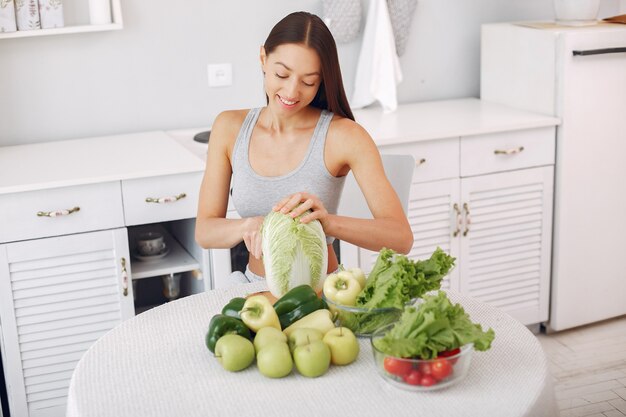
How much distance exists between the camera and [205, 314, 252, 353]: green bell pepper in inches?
63.4

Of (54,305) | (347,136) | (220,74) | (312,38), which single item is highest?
(312,38)

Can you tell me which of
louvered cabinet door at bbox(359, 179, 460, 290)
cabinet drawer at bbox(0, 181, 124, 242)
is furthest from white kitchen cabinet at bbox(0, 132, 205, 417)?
louvered cabinet door at bbox(359, 179, 460, 290)

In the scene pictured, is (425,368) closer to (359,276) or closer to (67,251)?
(359,276)

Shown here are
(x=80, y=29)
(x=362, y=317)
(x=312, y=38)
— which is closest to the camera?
(x=362, y=317)

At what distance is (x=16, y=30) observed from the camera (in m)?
2.94

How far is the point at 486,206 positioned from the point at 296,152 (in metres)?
1.22

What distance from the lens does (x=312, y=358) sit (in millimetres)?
1518

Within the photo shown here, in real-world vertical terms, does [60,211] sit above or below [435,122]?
below

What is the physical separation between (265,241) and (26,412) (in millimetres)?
1433

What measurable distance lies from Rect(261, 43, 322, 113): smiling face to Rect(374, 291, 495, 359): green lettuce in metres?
0.79

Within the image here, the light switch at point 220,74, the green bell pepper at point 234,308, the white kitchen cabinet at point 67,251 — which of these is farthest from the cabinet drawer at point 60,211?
the green bell pepper at point 234,308

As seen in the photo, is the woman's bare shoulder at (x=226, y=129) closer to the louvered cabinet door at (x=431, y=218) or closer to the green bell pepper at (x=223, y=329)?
the green bell pepper at (x=223, y=329)

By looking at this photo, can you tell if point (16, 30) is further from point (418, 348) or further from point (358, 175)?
point (418, 348)

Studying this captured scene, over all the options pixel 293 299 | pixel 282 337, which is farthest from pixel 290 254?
pixel 282 337
